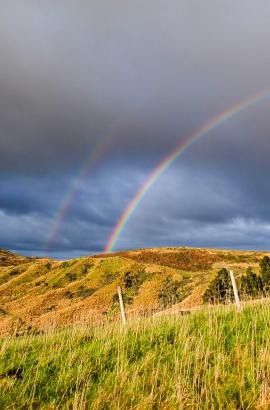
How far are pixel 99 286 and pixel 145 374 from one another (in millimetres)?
36311

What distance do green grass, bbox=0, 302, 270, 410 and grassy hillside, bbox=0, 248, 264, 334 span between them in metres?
17.4

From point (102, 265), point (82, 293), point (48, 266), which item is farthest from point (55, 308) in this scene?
point (48, 266)

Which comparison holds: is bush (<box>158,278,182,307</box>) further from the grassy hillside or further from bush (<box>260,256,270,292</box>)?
bush (<box>260,256,270,292</box>)

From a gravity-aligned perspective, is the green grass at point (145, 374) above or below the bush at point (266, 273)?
below

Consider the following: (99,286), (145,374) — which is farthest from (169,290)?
(145,374)

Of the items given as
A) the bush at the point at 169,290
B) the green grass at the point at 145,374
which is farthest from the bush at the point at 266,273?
the green grass at the point at 145,374

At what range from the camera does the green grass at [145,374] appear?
471 centimetres

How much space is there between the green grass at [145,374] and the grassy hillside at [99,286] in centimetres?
1744

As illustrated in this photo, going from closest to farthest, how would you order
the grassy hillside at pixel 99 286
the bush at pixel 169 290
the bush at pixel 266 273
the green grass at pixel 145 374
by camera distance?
the green grass at pixel 145 374 → the bush at pixel 266 273 → the grassy hillside at pixel 99 286 → the bush at pixel 169 290

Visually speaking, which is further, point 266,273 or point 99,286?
point 99,286

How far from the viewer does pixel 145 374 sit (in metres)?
5.55

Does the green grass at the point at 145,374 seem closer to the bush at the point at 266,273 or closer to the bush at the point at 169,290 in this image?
the bush at the point at 266,273

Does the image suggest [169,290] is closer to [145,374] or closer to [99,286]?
[99,286]

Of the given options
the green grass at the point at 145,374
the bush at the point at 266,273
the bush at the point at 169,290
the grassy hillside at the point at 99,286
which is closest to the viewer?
the green grass at the point at 145,374
